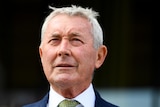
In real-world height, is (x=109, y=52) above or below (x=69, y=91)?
below

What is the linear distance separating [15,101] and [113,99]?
1.41m

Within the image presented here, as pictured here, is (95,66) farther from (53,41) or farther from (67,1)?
(67,1)

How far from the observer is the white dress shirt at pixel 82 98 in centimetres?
298

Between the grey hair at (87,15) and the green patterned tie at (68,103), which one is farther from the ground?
the grey hair at (87,15)

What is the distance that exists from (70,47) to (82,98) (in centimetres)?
27

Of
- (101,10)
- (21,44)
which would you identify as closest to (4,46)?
(21,44)

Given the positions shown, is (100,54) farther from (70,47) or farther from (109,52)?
(109,52)

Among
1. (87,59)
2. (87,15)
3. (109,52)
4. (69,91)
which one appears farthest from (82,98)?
(109,52)

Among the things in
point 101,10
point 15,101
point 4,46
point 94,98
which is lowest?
point 15,101

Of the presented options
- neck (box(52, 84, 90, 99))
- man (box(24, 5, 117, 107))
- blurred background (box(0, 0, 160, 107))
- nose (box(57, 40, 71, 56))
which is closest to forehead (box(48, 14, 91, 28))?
man (box(24, 5, 117, 107))

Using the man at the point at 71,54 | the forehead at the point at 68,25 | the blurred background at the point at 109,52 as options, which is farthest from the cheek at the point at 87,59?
the blurred background at the point at 109,52

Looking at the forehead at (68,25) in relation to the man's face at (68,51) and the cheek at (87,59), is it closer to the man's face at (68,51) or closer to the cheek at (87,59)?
the man's face at (68,51)

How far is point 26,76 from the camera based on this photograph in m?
9.10

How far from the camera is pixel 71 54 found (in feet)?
9.55
